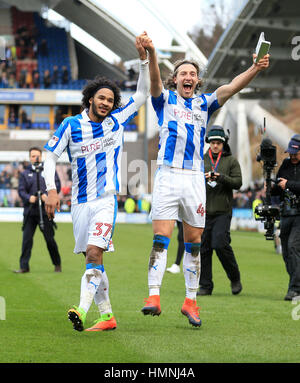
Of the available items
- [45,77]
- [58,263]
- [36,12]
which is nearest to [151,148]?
[45,77]

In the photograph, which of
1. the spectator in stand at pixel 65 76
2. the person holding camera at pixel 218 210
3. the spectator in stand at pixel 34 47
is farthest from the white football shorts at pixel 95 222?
the spectator in stand at pixel 34 47

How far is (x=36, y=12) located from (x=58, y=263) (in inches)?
1749

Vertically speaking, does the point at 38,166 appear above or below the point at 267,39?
below

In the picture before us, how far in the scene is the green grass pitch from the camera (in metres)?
5.68

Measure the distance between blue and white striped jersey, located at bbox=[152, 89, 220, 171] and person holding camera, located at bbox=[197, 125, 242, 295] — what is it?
114 inches

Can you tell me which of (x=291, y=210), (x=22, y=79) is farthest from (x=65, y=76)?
(x=291, y=210)

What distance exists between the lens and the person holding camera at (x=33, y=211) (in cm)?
1298

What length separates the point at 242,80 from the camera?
700 centimetres

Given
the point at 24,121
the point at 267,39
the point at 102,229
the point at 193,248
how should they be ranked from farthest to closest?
the point at 24,121, the point at 267,39, the point at 193,248, the point at 102,229

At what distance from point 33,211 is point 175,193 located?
21.3 feet

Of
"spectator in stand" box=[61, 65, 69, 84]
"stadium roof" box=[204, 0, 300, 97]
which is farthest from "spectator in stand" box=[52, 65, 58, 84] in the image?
"stadium roof" box=[204, 0, 300, 97]

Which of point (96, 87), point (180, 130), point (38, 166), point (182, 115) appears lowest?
point (38, 166)

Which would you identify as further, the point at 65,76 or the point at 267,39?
the point at 65,76

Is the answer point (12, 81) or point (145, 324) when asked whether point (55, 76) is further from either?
point (145, 324)
